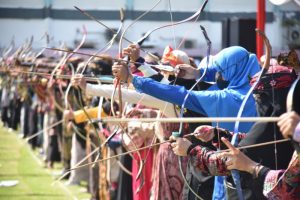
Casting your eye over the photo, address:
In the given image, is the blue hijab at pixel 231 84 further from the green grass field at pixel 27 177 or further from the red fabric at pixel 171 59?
the green grass field at pixel 27 177

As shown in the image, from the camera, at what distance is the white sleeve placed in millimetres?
4453

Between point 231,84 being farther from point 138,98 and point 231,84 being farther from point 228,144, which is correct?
point 228,144

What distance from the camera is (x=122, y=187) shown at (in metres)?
6.25

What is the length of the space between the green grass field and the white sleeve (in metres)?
2.85

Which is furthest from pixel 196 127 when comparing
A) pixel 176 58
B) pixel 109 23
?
pixel 109 23

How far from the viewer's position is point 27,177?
8.96 meters

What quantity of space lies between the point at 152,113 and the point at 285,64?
1860 millimetres

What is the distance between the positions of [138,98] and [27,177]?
469 cm

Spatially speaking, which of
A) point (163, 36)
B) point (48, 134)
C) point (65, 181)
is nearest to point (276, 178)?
point (65, 181)

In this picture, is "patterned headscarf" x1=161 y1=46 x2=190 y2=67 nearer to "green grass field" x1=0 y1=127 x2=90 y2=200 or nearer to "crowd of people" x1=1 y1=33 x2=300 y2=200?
"crowd of people" x1=1 y1=33 x2=300 y2=200

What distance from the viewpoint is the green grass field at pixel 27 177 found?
7.64 m

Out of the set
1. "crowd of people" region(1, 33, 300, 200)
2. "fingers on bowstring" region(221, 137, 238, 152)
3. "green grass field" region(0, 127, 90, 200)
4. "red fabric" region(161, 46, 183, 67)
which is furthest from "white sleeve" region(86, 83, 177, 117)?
"green grass field" region(0, 127, 90, 200)

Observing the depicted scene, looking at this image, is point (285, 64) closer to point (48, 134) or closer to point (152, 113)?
point (152, 113)

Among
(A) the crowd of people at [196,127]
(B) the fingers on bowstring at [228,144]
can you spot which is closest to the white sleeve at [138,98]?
(A) the crowd of people at [196,127]
